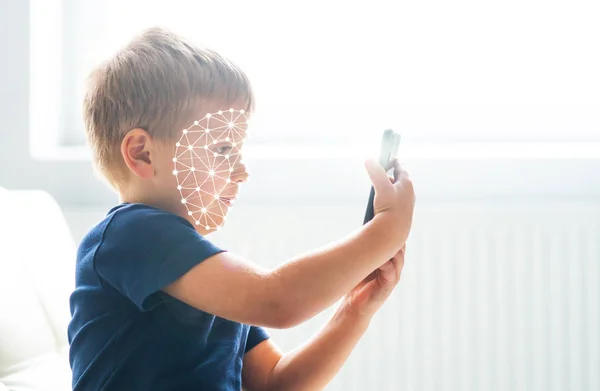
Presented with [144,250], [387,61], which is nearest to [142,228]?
[144,250]

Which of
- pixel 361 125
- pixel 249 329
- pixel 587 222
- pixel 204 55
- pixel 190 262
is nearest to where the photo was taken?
pixel 190 262

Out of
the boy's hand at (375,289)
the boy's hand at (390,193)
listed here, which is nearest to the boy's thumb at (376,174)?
the boy's hand at (390,193)

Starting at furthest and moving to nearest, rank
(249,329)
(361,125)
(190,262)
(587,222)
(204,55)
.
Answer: (361,125), (587,222), (249,329), (204,55), (190,262)

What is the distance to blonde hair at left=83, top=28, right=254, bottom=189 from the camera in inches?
35.4

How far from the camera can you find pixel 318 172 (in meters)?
1.61

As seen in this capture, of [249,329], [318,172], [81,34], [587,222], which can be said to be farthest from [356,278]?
[81,34]

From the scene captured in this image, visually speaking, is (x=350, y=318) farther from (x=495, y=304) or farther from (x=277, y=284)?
(x=495, y=304)

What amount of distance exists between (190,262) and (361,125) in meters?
1.06

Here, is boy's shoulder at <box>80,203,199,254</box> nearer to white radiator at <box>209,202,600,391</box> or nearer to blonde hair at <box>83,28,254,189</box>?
blonde hair at <box>83,28,254,189</box>

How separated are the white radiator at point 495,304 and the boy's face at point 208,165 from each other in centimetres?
68

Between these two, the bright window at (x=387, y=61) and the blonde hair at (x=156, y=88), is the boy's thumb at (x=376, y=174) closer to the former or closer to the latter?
the blonde hair at (x=156, y=88)

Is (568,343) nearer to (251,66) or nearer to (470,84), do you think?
(470,84)

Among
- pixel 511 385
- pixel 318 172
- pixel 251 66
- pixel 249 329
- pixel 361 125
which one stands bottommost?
pixel 511 385

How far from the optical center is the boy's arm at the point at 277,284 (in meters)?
0.81
